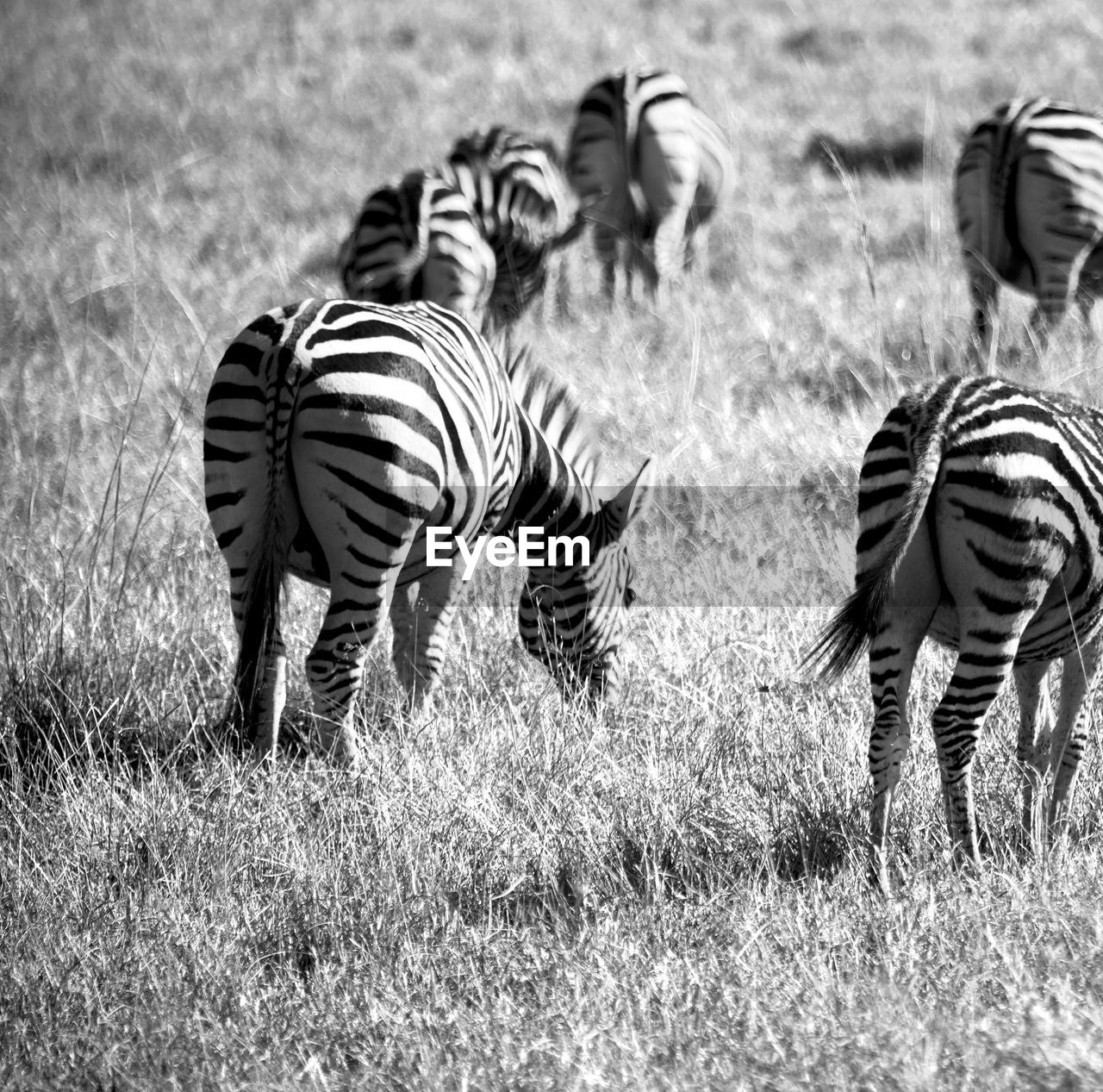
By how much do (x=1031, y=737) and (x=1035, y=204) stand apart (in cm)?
598

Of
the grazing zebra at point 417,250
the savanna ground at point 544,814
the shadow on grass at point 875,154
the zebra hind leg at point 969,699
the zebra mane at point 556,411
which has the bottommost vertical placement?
the savanna ground at point 544,814

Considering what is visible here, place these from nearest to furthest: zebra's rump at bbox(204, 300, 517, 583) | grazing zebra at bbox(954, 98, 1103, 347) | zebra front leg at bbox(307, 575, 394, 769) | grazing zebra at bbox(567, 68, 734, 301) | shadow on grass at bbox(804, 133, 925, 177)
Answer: zebra's rump at bbox(204, 300, 517, 583), zebra front leg at bbox(307, 575, 394, 769), grazing zebra at bbox(954, 98, 1103, 347), grazing zebra at bbox(567, 68, 734, 301), shadow on grass at bbox(804, 133, 925, 177)

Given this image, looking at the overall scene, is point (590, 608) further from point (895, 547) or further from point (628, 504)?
point (895, 547)

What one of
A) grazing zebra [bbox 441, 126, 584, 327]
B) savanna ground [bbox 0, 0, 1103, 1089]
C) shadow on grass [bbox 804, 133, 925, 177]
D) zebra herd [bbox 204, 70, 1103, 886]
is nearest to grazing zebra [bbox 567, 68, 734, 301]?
grazing zebra [bbox 441, 126, 584, 327]

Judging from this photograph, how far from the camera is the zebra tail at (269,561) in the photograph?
4316 mm

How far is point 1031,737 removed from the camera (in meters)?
4.29

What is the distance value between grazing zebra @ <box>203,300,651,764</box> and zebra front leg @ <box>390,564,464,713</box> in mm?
24

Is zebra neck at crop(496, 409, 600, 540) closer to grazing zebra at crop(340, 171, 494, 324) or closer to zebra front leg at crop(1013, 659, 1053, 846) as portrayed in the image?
zebra front leg at crop(1013, 659, 1053, 846)

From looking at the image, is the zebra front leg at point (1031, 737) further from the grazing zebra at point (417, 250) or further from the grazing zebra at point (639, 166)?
the grazing zebra at point (639, 166)

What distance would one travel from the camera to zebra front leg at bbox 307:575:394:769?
4.44m

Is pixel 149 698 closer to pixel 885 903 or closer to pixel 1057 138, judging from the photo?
pixel 885 903

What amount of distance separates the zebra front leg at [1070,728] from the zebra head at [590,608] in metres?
1.78

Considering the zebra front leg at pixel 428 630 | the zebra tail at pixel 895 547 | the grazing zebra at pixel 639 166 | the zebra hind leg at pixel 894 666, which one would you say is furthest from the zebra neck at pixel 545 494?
the grazing zebra at pixel 639 166

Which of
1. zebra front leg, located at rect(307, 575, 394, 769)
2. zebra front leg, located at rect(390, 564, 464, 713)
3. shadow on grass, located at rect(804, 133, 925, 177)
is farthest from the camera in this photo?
shadow on grass, located at rect(804, 133, 925, 177)
